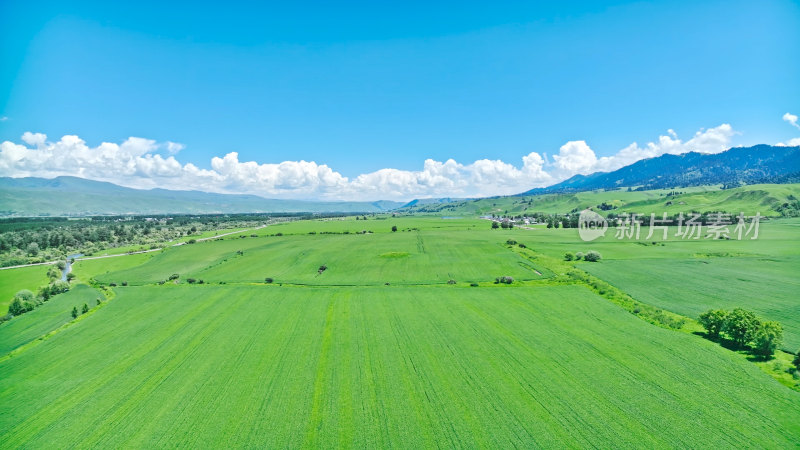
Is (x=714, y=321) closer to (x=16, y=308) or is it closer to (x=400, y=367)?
(x=400, y=367)

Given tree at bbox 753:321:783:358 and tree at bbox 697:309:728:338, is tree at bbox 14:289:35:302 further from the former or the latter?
tree at bbox 753:321:783:358

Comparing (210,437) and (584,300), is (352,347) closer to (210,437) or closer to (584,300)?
(210,437)

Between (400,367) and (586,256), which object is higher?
(586,256)

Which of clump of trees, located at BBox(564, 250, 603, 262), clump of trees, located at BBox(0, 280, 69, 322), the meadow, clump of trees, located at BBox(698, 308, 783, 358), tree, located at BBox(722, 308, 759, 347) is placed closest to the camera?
the meadow

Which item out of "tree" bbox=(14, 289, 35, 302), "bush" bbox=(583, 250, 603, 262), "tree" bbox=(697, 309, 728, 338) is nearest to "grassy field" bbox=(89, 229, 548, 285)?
"tree" bbox=(14, 289, 35, 302)

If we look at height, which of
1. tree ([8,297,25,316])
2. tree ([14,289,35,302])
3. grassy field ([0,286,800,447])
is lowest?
grassy field ([0,286,800,447])

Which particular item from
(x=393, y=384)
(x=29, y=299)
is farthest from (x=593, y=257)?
(x=29, y=299)
